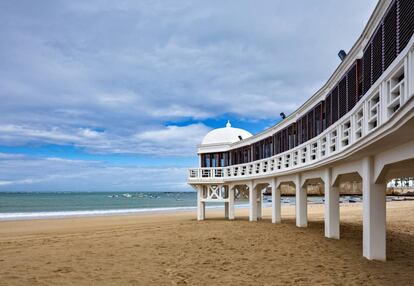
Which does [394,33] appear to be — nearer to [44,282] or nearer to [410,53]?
[410,53]

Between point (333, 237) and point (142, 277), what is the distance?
8.03 metres

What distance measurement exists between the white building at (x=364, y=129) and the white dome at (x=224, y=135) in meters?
5.00

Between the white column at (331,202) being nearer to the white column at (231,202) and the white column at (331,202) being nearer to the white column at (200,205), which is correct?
the white column at (231,202)

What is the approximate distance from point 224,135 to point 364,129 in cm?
2019

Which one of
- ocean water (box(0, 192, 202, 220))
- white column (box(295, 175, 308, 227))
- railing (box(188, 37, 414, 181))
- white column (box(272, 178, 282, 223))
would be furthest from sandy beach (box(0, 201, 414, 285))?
ocean water (box(0, 192, 202, 220))

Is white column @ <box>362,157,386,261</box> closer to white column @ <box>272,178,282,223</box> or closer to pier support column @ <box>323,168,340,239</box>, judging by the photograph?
pier support column @ <box>323,168,340,239</box>

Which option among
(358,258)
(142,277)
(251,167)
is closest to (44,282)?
(142,277)

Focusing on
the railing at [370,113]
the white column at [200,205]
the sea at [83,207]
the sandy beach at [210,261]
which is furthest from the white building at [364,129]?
the sea at [83,207]

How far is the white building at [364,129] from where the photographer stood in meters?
6.90

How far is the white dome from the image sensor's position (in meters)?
28.9

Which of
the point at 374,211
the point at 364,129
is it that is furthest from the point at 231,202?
the point at 364,129

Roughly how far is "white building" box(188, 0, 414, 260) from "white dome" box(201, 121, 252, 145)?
5.00 m

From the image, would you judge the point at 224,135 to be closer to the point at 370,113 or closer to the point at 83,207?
the point at 370,113

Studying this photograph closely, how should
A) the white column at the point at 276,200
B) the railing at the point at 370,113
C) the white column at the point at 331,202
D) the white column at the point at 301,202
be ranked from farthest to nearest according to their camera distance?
the white column at the point at 276,200 → the white column at the point at 301,202 → the white column at the point at 331,202 → the railing at the point at 370,113
